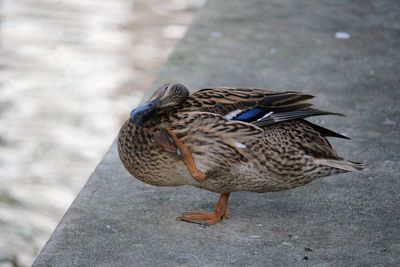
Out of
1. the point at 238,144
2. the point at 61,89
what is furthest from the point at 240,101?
the point at 61,89

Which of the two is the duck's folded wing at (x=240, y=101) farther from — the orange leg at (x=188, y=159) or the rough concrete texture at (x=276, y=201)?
the rough concrete texture at (x=276, y=201)

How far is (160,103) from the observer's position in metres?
4.37

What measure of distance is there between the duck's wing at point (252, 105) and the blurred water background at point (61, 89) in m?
1.85

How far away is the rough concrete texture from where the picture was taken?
4.25 meters

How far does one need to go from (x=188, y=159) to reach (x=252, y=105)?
0.43 m

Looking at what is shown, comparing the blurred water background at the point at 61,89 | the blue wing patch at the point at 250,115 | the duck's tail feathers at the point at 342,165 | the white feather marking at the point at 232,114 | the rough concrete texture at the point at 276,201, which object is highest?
the white feather marking at the point at 232,114

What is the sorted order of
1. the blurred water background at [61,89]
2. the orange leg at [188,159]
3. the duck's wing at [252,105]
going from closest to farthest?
1. the orange leg at [188,159]
2. the duck's wing at [252,105]
3. the blurred water background at [61,89]

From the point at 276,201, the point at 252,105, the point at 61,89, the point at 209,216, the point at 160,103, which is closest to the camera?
the point at 160,103

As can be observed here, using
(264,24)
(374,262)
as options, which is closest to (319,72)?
(264,24)

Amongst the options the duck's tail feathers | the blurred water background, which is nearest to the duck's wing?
the duck's tail feathers

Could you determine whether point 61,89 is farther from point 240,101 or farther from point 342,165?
point 342,165

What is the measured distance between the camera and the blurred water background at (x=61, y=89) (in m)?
6.41

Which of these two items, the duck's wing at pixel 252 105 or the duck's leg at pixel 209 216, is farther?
the duck's leg at pixel 209 216

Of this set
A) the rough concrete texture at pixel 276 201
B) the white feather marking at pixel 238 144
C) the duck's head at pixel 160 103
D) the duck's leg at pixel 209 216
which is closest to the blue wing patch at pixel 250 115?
the white feather marking at pixel 238 144
